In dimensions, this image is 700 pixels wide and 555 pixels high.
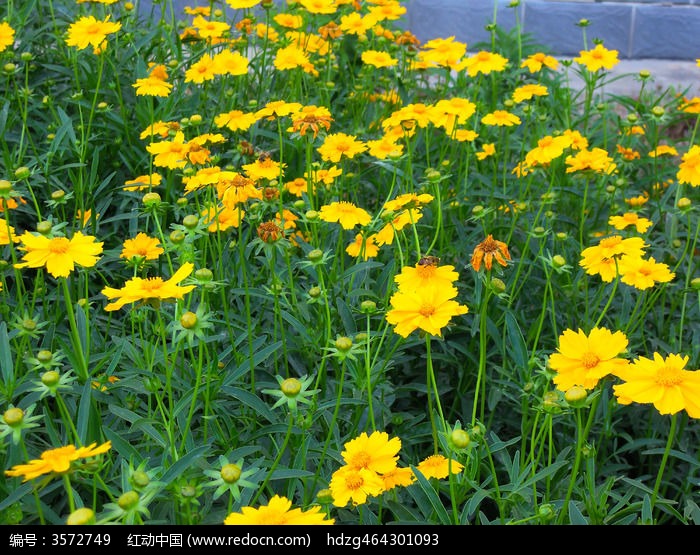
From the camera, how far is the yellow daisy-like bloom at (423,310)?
1044 millimetres

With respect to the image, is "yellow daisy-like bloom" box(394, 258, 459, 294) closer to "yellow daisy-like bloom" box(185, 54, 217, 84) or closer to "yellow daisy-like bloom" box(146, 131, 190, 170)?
"yellow daisy-like bloom" box(146, 131, 190, 170)

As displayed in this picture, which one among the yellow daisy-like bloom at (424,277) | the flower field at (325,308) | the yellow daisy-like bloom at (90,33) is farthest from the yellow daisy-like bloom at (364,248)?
the yellow daisy-like bloom at (90,33)

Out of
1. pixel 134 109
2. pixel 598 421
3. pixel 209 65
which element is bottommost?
pixel 598 421

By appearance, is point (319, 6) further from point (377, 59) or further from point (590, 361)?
point (590, 361)

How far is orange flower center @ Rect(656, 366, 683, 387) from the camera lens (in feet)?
3.07

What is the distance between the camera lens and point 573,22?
13.1 ft

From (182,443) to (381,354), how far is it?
Answer: 1.59ft

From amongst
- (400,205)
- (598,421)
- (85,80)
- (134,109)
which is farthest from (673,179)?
(85,80)

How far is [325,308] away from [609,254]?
50cm

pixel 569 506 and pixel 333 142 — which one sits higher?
pixel 333 142

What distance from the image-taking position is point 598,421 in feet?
5.07

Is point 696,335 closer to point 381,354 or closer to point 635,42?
point 381,354

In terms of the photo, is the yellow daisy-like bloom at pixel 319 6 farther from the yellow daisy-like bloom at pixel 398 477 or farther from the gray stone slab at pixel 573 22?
the gray stone slab at pixel 573 22

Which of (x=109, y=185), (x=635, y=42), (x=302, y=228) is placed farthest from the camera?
(x=635, y=42)
